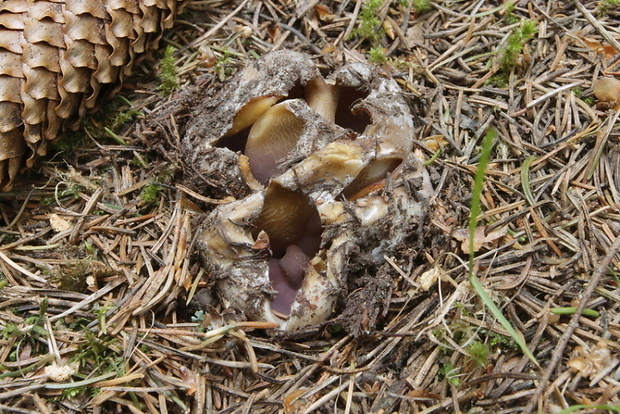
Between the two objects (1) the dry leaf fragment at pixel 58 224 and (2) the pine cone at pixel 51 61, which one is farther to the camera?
(1) the dry leaf fragment at pixel 58 224

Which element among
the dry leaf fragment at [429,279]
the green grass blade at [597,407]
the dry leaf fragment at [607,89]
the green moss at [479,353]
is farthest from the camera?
the dry leaf fragment at [607,89]

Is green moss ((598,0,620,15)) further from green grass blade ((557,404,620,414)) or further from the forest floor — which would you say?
green grass blade ((557,404,620,414))

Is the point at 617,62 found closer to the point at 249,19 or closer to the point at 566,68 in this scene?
the point at 566,68

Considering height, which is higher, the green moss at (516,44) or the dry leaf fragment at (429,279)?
the green moss at (516,44)

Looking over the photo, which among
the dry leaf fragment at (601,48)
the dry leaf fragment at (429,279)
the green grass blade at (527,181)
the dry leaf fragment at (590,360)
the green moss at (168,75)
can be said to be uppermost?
the dry leaf fragment at (601,48)

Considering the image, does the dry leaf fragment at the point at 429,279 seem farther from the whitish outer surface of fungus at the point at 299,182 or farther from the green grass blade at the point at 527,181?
the green grass blade at the point at 527,181

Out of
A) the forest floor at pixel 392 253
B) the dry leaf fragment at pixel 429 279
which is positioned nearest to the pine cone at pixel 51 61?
the forest floor at pixel 392 253

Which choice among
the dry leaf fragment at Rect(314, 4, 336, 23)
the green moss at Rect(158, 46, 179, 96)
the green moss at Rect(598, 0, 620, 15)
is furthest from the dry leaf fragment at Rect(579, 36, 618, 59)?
the green moss at Rect(158, 46, 179, 96)

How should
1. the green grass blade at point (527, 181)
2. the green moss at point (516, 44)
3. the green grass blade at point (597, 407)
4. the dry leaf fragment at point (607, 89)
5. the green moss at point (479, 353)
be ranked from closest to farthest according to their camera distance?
the green grass blade at point (597, 407)
the green moss at point (479, 353)
the green grass blade at point (527, 181)
the dry leaf fragment at point (607, 89)
the green moss at point (516, 44)
